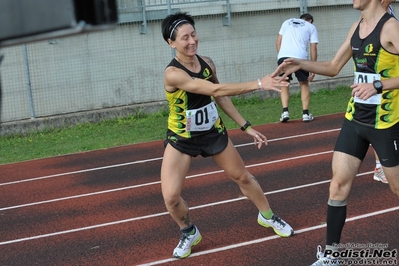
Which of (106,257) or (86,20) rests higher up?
(86,20)

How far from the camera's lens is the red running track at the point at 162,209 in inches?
213

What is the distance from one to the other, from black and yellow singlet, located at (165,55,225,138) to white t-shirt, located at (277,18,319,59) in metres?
6.62

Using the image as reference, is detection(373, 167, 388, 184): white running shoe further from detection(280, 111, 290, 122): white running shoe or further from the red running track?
detection(280, 111, 290, 122): white running shoe

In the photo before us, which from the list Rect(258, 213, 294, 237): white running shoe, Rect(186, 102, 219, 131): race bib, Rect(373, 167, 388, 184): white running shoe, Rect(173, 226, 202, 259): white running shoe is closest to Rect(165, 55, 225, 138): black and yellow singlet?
Rect(186, 102, 219, 131): race bib

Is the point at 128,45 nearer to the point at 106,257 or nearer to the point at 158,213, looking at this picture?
the point at 158,213

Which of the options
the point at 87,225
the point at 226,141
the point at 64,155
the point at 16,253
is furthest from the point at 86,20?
the point at 64,155

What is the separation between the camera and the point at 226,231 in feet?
19.3

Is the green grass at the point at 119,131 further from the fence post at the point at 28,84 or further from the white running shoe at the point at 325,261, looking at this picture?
the white running shoe at the point at 325,261

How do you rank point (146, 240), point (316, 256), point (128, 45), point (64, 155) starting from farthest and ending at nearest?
point (128, 45)
point (64, 155)
point (146, 240)
point (316, 256)

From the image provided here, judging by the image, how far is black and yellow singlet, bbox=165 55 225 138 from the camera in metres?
5.09

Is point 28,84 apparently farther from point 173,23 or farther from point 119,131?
point 173,23

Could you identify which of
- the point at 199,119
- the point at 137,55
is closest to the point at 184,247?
the point at 199,119

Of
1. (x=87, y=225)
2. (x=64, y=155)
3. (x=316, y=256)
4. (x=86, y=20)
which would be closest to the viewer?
(x=86, y=20)

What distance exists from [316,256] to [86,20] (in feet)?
13.6
